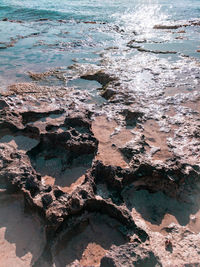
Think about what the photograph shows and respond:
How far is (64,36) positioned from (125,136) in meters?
10.7

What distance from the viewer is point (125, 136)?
4836 mm

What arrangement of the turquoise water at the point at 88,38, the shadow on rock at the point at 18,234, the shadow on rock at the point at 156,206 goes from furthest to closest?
the turquoise water at the point at 88,38 → the shadow on rock at the point at 156,206 → the shadow on rock at the point at 18,234

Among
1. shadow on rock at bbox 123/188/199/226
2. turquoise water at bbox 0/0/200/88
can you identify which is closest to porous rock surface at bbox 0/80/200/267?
A: shadow on rock at bbox 123/188/199/226

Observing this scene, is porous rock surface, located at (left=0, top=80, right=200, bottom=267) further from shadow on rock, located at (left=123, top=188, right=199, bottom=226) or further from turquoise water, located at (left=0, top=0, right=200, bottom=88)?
turquoise water, located at (left=0, top=0, right=200, bottom=88)

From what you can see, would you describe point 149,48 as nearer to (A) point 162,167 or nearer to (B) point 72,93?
(B) point 72,93

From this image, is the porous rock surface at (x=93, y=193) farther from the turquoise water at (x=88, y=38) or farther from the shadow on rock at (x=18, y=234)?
the turquoise water at (x=88, y=38)

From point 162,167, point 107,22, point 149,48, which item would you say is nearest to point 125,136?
point 162,167

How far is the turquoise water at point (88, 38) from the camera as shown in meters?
9.04

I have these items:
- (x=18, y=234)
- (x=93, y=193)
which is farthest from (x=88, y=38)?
(x=18, y=234)

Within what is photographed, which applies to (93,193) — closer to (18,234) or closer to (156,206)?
(156,206)

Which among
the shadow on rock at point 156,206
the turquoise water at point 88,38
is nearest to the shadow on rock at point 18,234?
the shadow on rock at point 156,206

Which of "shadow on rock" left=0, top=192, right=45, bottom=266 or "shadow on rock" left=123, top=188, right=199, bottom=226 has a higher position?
"shadow on rock" left=0, top=192, right=45, bottom=266

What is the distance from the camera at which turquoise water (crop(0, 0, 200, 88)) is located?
904cm

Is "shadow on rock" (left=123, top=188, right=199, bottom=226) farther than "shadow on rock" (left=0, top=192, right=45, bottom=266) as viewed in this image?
Yes
